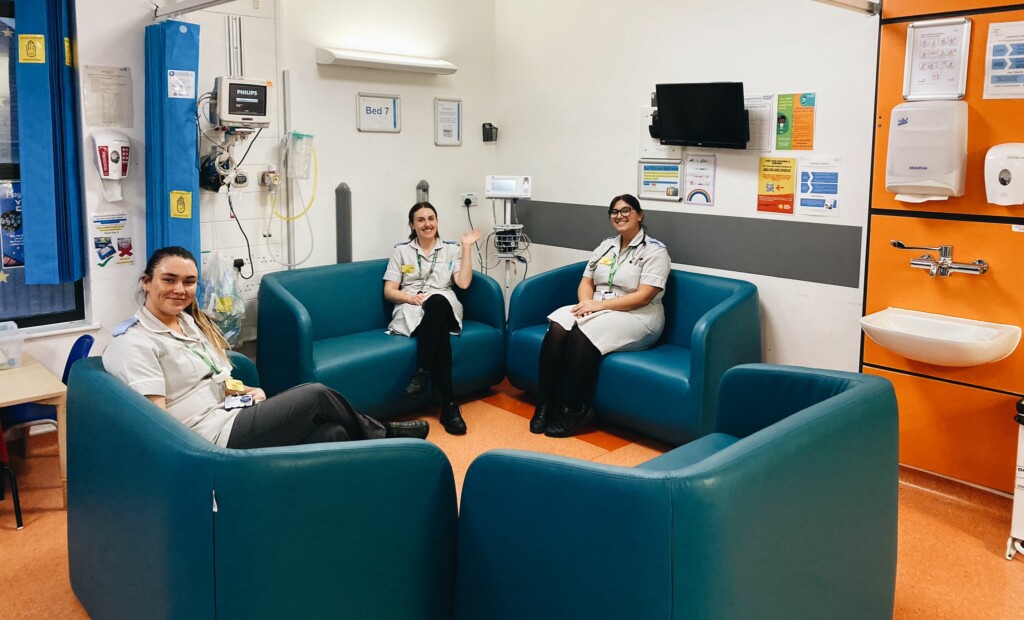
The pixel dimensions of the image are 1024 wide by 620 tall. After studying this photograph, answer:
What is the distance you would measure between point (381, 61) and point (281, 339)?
1846mm

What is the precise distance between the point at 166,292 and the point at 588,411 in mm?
2379

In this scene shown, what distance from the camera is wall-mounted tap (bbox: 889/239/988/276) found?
141 inches

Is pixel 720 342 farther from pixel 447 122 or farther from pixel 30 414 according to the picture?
pixel 30 414

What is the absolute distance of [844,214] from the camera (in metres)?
4.17

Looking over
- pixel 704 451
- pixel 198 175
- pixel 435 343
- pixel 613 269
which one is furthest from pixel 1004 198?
pixel 198 175

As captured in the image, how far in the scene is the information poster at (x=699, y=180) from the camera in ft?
15.6

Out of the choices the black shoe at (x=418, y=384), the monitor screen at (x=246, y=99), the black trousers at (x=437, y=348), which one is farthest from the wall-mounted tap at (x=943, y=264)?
the monitor screen at (x=246, y=99)

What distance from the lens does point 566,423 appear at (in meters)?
4.46

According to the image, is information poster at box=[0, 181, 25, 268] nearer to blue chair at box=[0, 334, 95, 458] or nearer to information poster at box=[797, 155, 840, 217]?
blue chair at box=[0, 334, 95, 458]

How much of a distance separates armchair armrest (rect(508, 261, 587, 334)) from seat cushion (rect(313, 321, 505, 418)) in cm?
19

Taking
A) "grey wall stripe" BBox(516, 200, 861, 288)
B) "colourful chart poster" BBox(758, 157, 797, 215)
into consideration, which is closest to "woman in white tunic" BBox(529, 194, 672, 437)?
"grey wall stripe" BBox(516, 200, 861, 288)

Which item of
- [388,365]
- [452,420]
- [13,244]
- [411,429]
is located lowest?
[452,420]

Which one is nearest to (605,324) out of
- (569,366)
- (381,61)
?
(569,366)

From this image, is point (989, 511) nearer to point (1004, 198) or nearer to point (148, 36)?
point (1004, 198)
